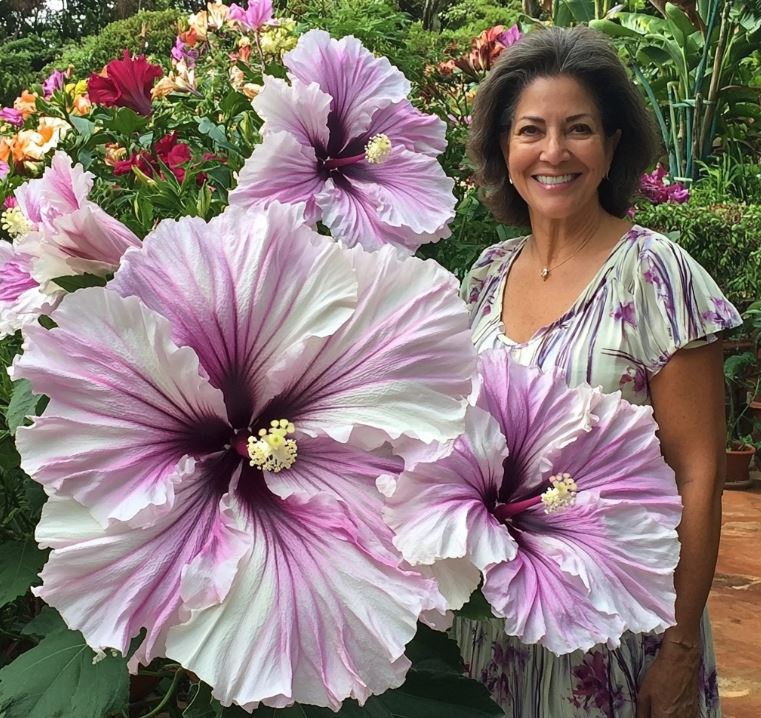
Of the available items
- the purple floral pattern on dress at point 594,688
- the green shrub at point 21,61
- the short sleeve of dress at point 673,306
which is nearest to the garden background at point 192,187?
the short sleeve of dress at point 673,306

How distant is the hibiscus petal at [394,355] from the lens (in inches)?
18.7

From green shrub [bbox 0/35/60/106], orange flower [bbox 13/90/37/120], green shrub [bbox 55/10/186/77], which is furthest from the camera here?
green shrub [bbox 0/35/60/106]

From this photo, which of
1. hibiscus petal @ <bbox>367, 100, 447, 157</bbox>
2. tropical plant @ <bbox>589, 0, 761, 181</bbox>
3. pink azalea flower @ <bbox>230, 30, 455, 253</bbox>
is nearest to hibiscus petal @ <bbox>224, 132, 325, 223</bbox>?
pink azalea flower @ <bbox>230, 30, 455, 253</bbox>

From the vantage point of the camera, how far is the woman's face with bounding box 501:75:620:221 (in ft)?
4.36

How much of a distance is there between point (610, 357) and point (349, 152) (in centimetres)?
57

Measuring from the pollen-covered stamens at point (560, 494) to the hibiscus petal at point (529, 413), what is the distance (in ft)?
0.06

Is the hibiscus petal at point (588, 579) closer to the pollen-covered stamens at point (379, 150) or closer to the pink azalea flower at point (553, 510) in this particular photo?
the pink azalea flower at point (553, 510)

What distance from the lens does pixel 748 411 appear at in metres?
5.15

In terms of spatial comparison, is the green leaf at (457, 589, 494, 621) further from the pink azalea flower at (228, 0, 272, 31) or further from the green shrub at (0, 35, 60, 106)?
the green shrub at (0, 35, 60, 106)

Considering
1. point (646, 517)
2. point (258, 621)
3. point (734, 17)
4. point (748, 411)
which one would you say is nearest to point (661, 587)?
point (646, 517)

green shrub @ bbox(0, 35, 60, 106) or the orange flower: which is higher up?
green shrub @ bbox(0, 35, 60, 106)

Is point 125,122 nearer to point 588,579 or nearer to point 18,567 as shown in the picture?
point 18,567

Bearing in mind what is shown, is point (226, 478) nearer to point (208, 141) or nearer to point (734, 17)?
point (208, 141)

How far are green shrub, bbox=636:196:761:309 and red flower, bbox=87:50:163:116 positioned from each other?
3555 millimetres
